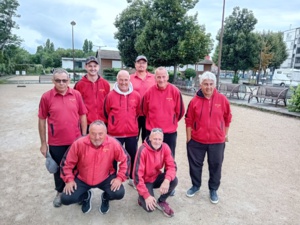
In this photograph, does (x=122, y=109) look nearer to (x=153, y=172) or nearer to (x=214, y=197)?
(x=153, y=172)

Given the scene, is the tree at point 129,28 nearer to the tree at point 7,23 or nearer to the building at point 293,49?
the tree at point 7,23

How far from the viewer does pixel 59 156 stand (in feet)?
10.6

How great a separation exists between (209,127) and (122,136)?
1.27 metres

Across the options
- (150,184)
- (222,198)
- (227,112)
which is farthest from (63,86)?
(222,198)

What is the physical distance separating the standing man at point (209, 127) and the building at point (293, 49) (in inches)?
Result: 2557

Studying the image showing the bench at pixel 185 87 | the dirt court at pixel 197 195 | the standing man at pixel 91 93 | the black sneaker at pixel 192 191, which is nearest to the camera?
the dirt court at pixel 197 195

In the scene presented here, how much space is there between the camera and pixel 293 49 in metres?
64.3

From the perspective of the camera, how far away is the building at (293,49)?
6123 centimetres

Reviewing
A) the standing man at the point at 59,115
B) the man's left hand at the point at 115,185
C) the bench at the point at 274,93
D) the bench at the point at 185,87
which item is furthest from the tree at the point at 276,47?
the man's left hand at the point at 115,185

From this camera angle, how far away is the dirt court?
304 centimetres

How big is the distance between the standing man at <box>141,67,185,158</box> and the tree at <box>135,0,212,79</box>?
50.0 ft

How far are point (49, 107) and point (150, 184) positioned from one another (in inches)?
64.9

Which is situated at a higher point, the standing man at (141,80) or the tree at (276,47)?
the tree at (276,47)

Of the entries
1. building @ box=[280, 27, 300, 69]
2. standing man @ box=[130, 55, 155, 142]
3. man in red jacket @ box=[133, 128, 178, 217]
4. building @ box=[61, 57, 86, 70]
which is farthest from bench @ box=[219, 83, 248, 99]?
building @ box=[280, 27, 300, 69]
